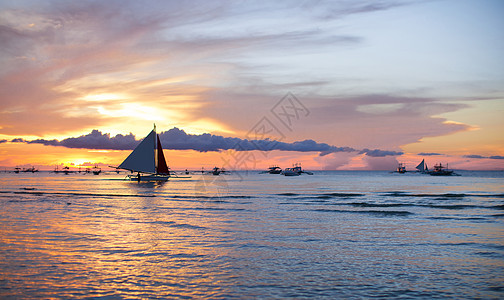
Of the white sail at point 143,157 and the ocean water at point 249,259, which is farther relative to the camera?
the white sail at point 143,157

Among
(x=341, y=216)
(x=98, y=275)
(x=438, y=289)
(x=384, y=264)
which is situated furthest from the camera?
(x=341, y=216)

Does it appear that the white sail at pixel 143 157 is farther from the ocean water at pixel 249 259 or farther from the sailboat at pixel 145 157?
the ocean water at pixel 249 259

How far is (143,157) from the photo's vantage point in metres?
104

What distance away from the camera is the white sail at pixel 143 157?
103 metres

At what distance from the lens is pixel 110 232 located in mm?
22500

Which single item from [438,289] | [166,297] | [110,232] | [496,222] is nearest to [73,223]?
[110,232]

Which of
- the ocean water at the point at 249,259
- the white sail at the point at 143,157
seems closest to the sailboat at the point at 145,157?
the white sail at the point at 143,157

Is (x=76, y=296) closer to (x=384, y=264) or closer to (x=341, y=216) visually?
(x=384, y=264)

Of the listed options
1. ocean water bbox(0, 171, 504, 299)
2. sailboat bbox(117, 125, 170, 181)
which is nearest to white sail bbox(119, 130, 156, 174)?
sailboat bbox(117, 125, 170, 181)

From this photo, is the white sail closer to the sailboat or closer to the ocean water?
the sailboat

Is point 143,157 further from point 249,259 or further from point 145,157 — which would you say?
point 249,259

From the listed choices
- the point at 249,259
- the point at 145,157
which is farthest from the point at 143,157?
the point at 249,259

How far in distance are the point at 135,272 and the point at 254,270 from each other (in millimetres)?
4210

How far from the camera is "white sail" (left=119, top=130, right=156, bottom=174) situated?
103m
